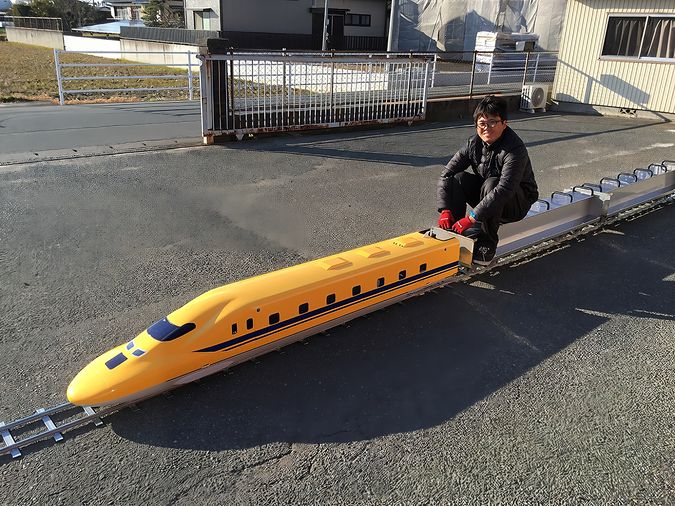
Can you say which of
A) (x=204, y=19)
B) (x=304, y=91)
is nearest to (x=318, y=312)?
(x=304, y=91)

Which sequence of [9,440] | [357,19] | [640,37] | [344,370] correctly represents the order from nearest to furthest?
[9,440] < [344,370] < [640,37] < [357,19]

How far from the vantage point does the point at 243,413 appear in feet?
11.4

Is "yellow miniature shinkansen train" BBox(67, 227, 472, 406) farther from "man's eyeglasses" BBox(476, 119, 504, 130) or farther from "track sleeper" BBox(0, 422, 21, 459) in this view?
"man's eyeglasses" BBox(476, 119, 504, 130)

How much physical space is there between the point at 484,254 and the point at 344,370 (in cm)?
195

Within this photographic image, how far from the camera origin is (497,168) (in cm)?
493

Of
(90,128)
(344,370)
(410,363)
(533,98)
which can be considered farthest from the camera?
(533,98)

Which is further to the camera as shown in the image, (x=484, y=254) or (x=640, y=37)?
(x=640, y=37)

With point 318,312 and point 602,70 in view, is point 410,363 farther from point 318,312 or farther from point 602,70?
point 602,70

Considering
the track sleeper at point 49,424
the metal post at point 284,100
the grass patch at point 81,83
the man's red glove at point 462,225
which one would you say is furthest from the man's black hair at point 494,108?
the grass patch at point 81,83

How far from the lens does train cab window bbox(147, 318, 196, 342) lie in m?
3.55

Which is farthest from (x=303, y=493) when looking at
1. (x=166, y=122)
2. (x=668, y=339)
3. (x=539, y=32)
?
(x=539, y=32)

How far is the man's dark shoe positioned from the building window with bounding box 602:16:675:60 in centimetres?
1356

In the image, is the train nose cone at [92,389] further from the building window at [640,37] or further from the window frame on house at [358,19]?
the window frame on house at [358,19]

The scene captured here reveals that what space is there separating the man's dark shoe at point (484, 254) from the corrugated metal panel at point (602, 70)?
523 inches
